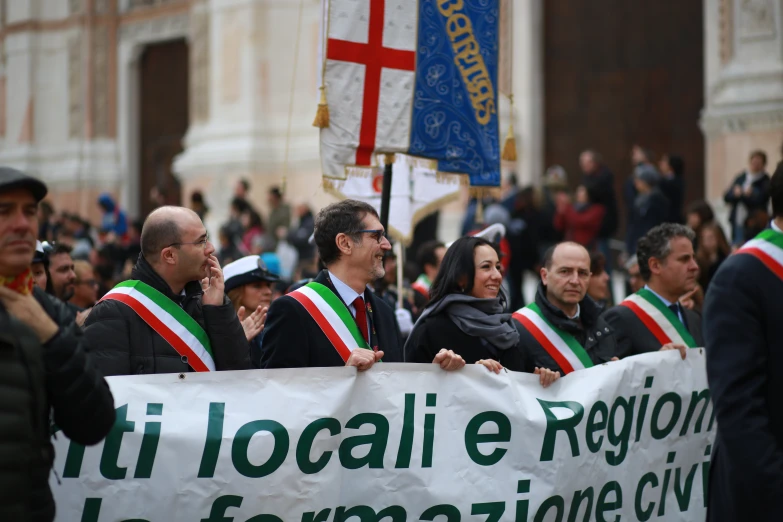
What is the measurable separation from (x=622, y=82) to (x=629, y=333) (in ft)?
33.2

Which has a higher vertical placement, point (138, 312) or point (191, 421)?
point (138, 312)

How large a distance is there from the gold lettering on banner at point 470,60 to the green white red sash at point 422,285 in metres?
1.70

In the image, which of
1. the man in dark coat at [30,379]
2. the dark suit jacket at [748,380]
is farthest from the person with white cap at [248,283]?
the dark suit jacket at [748,380]

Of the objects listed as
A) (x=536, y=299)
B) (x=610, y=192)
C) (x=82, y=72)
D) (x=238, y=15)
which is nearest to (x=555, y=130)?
(x=610, y=192)

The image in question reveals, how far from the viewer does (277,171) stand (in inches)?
706

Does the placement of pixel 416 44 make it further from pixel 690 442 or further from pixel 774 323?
pixel 774 323

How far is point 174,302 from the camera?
14.7ft

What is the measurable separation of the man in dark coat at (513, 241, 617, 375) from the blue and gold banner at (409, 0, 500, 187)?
1.50 meters

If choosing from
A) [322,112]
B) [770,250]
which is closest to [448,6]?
[322,112]

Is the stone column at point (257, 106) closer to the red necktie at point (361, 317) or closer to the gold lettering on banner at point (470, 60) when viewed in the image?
the gold lettering on banner at point (470, 60)

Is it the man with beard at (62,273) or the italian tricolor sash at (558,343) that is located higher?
the man with beard at (62,273)

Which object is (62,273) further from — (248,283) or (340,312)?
(340,312)

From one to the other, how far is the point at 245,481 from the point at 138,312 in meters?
0.78

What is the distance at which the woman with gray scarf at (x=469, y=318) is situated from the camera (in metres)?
5.02
